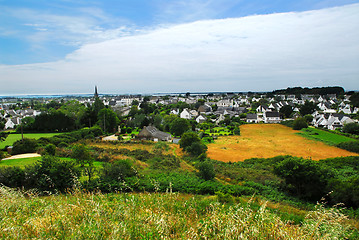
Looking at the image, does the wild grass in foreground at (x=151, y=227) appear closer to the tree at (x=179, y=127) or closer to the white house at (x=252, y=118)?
the tree at (x=179, y=127)

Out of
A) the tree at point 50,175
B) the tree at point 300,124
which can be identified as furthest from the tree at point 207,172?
the tree at point 300,124

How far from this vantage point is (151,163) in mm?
20156

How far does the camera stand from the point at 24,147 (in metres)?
22.4

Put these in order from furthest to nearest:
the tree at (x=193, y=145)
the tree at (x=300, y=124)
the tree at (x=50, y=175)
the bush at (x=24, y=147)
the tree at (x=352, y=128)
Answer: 1. the tree at (x=300, y=124)
2. the tree at (x=352, y=128)
3. the tree at (x=193, y=145)
4. the bush at (x=24, y=147)
5. the tree at (x=50, y=175)

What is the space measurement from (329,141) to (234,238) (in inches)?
1463

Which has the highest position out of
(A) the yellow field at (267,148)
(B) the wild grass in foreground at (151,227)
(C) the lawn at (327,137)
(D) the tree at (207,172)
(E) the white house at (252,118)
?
(B) the wild grass in foreground at (151,227)

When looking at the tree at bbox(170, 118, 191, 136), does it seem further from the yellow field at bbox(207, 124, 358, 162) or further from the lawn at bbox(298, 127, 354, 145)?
the lawn at bbox(298, 127, 354, 145)

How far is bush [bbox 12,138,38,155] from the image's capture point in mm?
22266

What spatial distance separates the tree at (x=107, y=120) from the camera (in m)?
40.4

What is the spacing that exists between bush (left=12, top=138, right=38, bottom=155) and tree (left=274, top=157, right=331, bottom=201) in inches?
968

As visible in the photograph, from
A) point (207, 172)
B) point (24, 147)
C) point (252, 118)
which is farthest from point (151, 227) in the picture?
point (252, 118)

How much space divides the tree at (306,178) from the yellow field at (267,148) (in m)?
9.85

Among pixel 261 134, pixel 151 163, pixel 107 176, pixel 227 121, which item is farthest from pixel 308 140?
pixel 107 176

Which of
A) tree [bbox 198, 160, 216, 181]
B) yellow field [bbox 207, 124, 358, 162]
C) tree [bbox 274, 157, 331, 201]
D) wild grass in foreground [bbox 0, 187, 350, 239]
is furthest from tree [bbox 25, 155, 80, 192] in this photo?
yellow field [bbox 207, 124, 358, 162]
